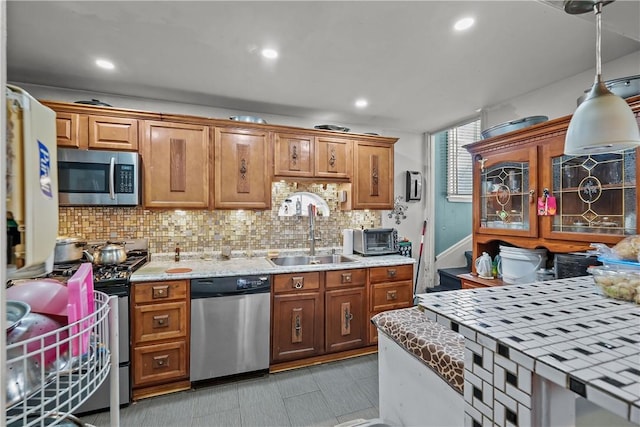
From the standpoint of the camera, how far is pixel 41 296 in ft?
1.93

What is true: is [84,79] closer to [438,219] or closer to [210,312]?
[210,312]

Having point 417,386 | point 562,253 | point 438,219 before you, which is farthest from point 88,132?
point 438,219

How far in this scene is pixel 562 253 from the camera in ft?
7.04

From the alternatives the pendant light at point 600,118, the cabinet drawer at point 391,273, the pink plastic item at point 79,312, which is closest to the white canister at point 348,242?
the cabinet drawer at point 391,273

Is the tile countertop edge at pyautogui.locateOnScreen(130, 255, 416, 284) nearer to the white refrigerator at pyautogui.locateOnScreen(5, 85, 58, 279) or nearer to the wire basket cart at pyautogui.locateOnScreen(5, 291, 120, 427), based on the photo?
the wire basket cart at pyautogui.locateOnScreen(5, 291, 120, 427)

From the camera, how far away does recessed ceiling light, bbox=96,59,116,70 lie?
2.18m

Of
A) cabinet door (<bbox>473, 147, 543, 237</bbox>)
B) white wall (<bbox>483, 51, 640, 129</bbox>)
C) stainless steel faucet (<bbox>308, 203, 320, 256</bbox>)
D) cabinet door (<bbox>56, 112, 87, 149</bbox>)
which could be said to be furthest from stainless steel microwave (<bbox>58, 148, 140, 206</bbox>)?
white wall (<bbox>483, 51, 640, 129</bbox>)

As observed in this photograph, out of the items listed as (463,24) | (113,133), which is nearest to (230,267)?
(113,133)

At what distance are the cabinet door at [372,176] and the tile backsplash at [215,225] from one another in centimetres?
34

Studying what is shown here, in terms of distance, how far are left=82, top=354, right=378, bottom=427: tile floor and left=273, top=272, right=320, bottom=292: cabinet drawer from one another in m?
0.72

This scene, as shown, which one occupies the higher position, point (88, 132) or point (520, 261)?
point (88, 132)

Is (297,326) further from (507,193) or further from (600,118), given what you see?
(600,118)

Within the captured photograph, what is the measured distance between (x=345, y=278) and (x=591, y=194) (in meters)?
1.91

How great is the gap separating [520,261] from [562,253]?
0.32 metres
